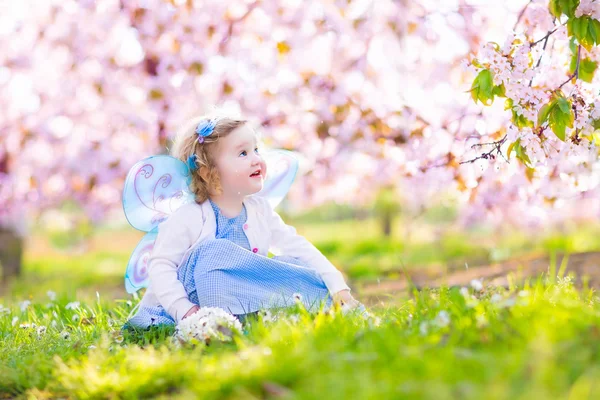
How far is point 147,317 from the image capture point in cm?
284

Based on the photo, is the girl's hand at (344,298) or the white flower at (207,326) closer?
the white flower at (207,326)

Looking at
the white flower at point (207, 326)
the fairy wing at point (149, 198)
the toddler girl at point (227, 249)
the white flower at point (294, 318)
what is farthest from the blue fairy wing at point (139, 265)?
the white flower at point (294, 318)

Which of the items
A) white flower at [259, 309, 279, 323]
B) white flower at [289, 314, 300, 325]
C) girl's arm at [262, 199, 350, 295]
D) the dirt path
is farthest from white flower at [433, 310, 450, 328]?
the dirt path

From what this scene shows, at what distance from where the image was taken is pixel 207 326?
244 centimetres

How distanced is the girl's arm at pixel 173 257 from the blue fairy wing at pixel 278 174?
1.82 ft

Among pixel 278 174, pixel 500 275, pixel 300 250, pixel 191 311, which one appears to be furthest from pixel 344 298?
pixel 500 275

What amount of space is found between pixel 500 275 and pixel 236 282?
108 inches

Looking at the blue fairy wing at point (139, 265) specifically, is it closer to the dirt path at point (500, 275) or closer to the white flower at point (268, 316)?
the white flower at point (268, 316)

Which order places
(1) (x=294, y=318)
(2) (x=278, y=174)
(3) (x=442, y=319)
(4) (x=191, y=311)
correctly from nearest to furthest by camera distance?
(3) (x=442, y=319) < (1) (x=294, y=318) < (4) (x=191, y=311) < (2) (x=278, y=174)

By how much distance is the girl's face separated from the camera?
120 inches

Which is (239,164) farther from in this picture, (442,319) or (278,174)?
(442,319)

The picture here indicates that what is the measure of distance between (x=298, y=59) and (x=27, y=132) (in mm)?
2893

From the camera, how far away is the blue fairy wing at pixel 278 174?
3.49 metres

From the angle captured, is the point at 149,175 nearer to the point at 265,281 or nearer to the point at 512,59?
the point at 265,281
